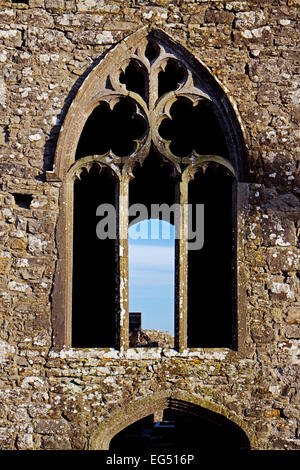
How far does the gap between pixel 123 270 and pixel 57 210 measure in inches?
36.2

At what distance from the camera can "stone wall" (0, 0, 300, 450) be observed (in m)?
6.07

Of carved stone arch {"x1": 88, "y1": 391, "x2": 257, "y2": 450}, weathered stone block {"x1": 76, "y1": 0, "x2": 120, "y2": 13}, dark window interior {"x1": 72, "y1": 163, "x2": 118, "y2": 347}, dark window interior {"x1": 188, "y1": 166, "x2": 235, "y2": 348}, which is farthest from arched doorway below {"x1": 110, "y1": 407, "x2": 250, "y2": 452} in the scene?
weathered stone block {"x1": 76, "y1": 0, "x2": 120, "y2": 13}

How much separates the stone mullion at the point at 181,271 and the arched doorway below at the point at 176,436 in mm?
871

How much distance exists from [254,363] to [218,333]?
2.40 metres

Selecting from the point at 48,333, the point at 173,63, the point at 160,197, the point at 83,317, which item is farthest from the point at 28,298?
the point at 160,197

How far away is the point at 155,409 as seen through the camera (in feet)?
20.2

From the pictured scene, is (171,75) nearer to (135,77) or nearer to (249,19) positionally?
(135,77)

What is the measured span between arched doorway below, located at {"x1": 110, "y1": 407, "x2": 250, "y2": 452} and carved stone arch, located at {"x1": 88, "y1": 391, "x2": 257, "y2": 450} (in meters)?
0.17

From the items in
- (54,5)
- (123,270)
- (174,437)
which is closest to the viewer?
(123,270)

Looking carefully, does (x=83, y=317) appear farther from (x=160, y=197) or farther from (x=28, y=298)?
(x=28, y=298)

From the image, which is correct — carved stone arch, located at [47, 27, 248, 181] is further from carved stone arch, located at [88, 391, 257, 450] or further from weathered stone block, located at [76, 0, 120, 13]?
carved stone arch, located at [88, 391, 257, 450]

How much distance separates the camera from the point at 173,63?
6.59 m

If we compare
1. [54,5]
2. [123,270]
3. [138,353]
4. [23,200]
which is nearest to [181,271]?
[123,270]

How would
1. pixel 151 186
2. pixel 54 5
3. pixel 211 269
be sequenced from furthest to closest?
pixel 151 186
pixel 211 269
pixel 54 5
